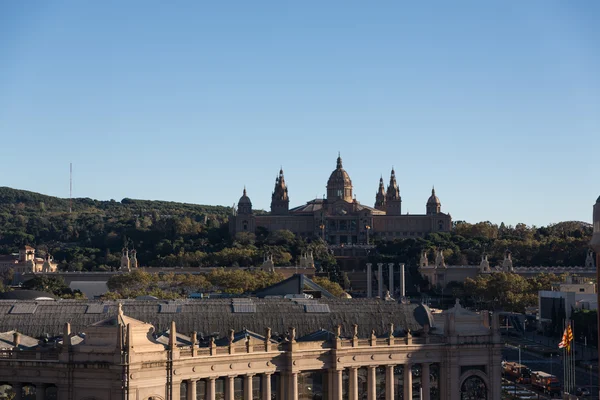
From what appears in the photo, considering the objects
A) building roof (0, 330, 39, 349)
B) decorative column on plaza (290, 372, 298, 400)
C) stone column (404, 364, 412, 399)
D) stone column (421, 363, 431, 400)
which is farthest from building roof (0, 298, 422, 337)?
decorative column on plaza (290, 372, 298, 400)

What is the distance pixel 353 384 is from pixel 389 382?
8.31 ft

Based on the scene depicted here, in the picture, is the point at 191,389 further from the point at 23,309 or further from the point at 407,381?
the point at 23,309

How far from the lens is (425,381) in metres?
73.8

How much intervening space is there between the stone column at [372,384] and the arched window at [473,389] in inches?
215

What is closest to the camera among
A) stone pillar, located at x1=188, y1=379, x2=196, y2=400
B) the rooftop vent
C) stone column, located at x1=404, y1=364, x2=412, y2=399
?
stone pillar, located at x1=188, y1=379, x2=196, y2=400

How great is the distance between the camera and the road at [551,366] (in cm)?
10737

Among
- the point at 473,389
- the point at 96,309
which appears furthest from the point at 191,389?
the point at 473,389

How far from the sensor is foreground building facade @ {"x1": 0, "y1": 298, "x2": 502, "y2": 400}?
61500 millimetres

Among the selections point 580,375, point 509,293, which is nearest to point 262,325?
point 580,375

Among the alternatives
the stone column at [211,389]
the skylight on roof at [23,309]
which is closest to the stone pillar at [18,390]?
the stone column at [211,389]

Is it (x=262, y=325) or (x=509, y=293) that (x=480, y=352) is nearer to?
(x=262, y=325)

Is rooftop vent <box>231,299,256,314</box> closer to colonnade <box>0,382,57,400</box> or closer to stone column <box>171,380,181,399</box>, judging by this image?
stone column <box>171,380,181,399</box>

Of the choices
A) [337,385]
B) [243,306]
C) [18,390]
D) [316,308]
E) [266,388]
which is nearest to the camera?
[18,390]

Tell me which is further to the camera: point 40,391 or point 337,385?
point 337,385
